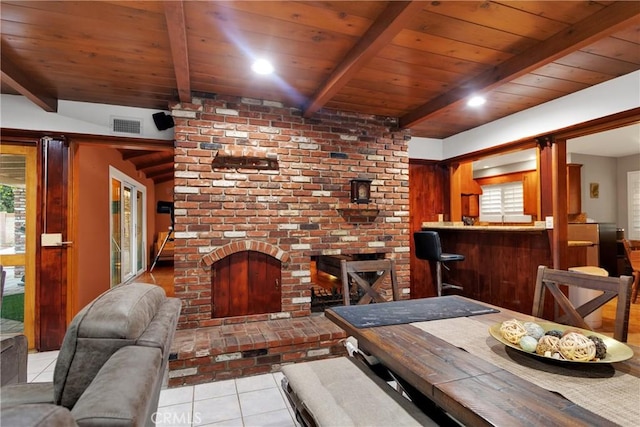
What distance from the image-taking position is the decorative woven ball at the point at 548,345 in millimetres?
1092

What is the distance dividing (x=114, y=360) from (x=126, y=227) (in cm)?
584

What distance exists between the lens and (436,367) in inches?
43.3

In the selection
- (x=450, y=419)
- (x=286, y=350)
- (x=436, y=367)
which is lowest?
(x=286, y=350)

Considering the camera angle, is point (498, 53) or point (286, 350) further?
point (286, 350)

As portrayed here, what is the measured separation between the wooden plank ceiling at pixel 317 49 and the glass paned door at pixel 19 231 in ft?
2.05

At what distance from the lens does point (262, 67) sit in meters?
2.57

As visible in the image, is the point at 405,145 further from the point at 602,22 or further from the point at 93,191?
the point at 93,191

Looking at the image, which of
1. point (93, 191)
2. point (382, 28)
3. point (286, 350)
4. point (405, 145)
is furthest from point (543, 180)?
point (93, 191)

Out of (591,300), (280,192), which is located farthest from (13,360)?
(591,300)

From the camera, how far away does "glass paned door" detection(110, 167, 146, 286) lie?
5.17m

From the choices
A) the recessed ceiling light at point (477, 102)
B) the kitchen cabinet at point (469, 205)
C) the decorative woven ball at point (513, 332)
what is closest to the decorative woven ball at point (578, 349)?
the decorative woven ball at point (513, 332)

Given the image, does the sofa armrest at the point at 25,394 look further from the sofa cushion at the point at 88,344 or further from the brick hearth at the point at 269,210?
the brick hearth at the point at 269,210

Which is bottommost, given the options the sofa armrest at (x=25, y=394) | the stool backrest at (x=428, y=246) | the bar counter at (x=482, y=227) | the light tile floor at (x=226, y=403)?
the light tile floor at (x=226, y=403)

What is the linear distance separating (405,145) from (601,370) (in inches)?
127
